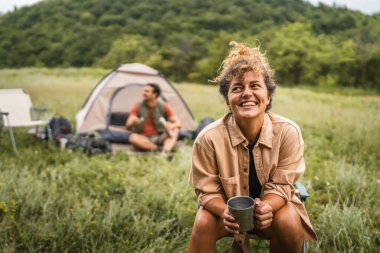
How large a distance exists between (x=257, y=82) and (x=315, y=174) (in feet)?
7.23

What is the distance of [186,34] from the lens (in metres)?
37.5

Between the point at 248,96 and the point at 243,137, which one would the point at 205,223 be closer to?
the point at 243,137

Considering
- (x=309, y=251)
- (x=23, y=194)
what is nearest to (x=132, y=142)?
(x=23, y=194)

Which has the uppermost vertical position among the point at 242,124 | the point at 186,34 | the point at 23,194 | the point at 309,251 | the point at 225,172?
the point at 186,34

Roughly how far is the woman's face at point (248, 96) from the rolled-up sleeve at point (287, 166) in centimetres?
22

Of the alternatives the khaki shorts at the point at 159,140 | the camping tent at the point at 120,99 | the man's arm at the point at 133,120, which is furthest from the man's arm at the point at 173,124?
the camping tent at the point at 120,99

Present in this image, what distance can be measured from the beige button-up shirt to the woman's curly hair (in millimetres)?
256

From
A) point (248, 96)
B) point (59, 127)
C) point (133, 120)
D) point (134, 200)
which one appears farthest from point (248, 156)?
point (59, 127)

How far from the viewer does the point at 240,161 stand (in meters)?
2.05

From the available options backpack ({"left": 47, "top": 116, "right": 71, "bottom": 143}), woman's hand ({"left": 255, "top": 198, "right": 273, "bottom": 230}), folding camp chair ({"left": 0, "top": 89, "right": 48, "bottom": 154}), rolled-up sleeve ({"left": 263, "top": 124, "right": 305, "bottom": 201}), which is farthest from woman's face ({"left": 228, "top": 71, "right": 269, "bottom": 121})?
folding camp chair ({"left": 0, "top": 89, "right": 48, "bottom": 154})

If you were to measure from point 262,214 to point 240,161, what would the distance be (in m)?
0.36

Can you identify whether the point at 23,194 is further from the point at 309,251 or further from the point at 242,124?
the point at 309,251

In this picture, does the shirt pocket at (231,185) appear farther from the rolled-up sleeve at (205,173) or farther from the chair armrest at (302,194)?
the chair armrest at (302,194)

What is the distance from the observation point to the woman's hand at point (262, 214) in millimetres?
1795
